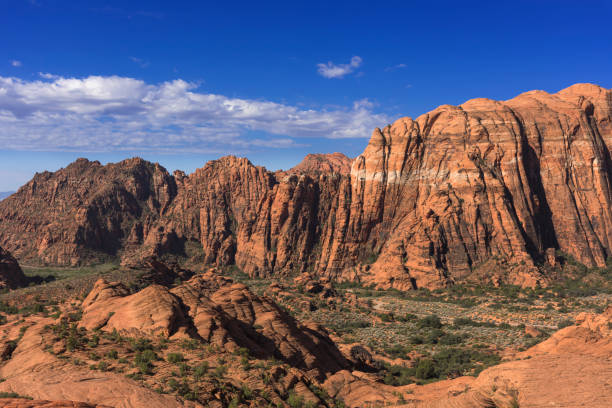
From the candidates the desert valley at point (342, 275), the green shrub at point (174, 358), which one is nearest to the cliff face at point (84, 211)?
the desert valley at point (342, 275)

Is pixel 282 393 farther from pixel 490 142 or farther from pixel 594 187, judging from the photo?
pixel 594 187

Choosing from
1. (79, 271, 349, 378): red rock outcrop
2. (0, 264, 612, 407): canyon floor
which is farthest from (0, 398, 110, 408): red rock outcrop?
(79, 271, 349, 378): red rock outcrop

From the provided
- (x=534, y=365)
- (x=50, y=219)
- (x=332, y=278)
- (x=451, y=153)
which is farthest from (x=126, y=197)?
(x=534, y=365)

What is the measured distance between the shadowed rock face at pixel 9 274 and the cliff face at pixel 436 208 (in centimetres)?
3712

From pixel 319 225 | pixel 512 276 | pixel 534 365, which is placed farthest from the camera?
pixel 319 225

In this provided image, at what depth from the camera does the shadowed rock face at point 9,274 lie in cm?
8212

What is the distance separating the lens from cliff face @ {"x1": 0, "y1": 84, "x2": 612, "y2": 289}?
86.6 meters

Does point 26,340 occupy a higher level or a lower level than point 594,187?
lower

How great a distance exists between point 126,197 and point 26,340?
14307cm

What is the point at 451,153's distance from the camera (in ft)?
304

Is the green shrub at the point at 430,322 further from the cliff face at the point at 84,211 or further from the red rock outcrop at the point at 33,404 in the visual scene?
the cliff face at the point at 84,211

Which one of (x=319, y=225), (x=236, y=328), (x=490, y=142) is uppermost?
(x=490, y=142)

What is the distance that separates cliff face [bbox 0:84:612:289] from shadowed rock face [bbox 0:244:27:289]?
3712cm

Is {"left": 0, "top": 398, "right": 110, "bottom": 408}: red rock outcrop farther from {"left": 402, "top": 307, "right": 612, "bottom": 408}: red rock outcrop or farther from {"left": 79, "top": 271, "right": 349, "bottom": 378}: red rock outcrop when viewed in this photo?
{"left": 402, "top": 307, "right": 612, "bottom": 408}: red rock outcrop
